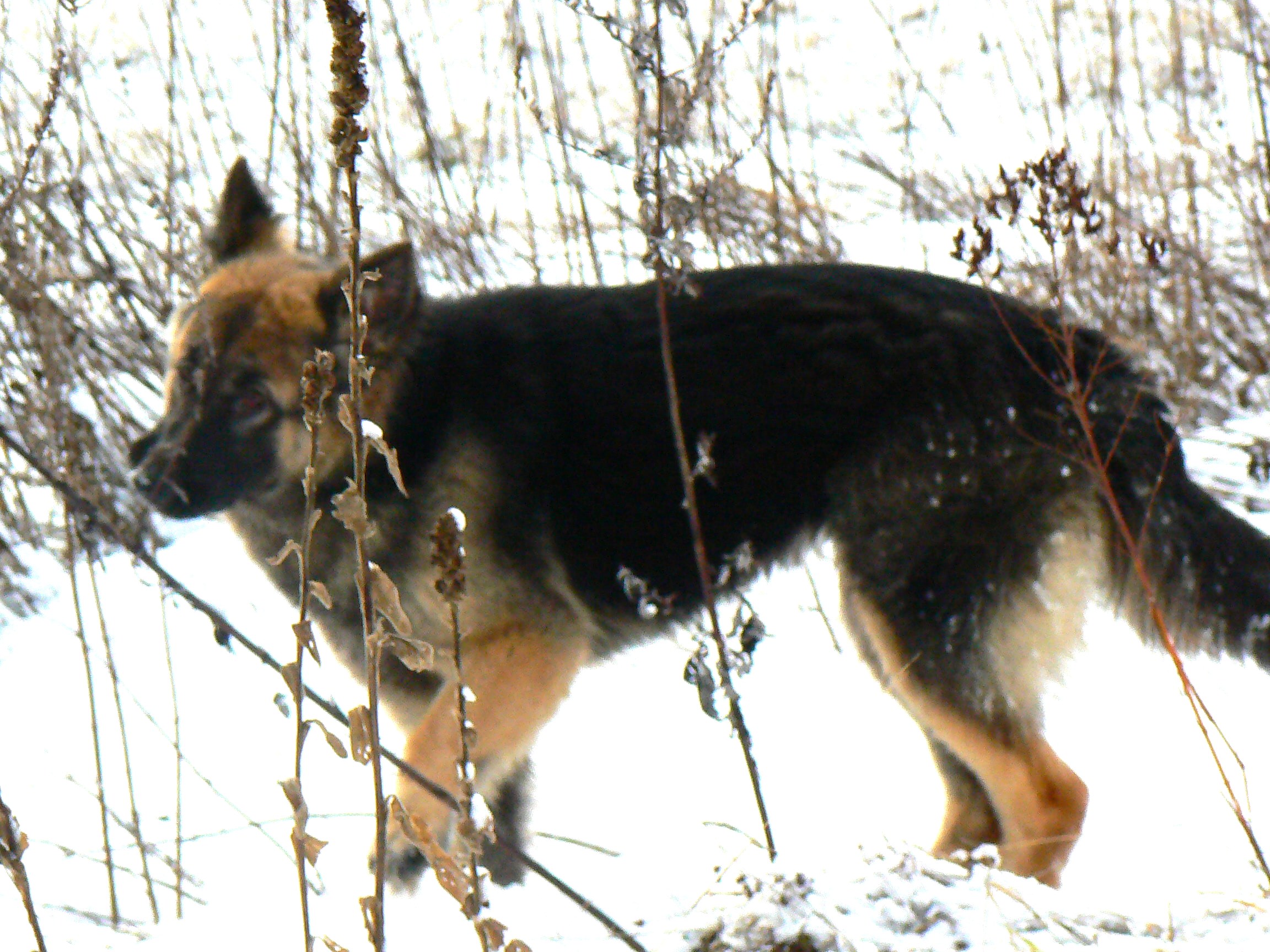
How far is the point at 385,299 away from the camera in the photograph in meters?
2.92

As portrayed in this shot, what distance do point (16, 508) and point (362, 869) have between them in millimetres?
2906

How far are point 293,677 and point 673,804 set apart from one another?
90.1 inches

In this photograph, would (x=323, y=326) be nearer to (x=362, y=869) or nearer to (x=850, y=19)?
(x=362, y=869)

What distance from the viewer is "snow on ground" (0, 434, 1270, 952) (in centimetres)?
194

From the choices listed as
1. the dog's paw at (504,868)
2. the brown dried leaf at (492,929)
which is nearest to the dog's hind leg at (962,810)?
the dog's paw at (504,868)

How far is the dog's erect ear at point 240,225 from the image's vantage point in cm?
343

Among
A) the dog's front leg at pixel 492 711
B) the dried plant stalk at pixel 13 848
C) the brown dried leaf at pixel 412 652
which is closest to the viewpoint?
the brown dried leaf at pixel 412 652

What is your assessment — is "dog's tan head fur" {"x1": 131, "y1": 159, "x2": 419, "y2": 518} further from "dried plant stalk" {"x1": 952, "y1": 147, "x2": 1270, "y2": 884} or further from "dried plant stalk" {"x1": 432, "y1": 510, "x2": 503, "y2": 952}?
"dried plant stalk" {"x1": 432, "y1": 510, "x2": 503, "y2": 952}

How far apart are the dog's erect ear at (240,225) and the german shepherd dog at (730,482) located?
0.06 m

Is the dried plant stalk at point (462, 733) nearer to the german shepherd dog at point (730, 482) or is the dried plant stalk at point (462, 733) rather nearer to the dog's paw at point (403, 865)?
the german shepherd dog at point (730, 482)

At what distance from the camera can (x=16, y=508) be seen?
17.5 ft

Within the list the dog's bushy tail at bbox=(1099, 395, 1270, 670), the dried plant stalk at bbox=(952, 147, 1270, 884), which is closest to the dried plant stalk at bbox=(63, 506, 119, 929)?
the dried plant stalk at bbox=(952, 147, 1270, 884)

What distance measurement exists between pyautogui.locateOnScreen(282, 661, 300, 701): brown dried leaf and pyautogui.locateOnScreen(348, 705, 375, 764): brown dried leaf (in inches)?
2.7

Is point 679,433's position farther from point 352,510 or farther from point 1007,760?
point 1007,760
